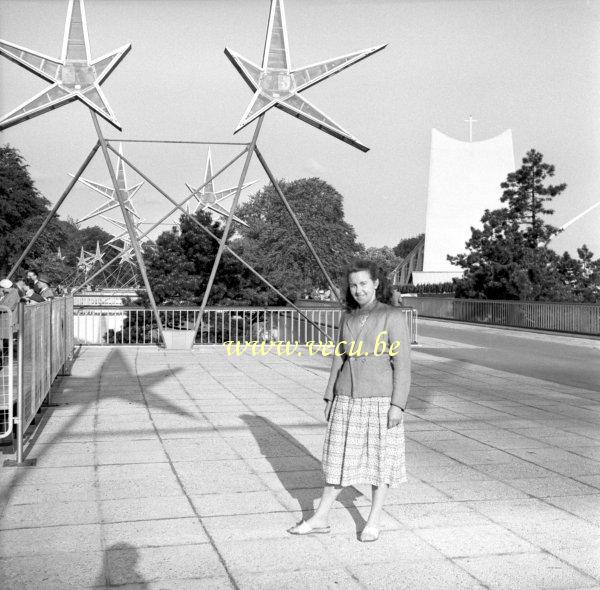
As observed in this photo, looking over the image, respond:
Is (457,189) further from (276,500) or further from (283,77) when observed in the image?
(276,500)

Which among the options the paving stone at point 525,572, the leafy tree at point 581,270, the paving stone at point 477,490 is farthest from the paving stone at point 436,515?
the leafy tree at point 581,270

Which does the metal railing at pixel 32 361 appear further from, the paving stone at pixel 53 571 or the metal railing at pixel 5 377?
the paving stone at pixel 53 571

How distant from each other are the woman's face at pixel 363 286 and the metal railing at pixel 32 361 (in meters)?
3.02

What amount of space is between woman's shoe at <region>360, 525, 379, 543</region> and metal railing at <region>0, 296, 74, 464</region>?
3.27m

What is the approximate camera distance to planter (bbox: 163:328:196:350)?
18.0 metres

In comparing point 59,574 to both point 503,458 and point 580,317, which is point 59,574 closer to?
point 503,458

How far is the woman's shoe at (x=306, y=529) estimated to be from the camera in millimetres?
4617

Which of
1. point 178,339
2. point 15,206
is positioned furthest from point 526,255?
point 15,206

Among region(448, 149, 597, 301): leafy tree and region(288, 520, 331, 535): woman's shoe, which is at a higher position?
region(448, 149, 597, 301): leafy tree

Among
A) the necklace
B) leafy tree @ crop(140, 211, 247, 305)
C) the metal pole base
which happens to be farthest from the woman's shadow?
leafy tree @ crop(140, 211, 247, 305)

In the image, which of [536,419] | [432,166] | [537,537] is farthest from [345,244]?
[537,537]

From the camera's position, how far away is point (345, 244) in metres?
66.2

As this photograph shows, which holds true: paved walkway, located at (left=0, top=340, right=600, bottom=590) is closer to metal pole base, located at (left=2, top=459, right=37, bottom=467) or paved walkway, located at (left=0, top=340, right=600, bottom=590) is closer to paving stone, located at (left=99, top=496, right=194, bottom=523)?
paving stone, located at (left=99, top=496, right=194, bottom=523)

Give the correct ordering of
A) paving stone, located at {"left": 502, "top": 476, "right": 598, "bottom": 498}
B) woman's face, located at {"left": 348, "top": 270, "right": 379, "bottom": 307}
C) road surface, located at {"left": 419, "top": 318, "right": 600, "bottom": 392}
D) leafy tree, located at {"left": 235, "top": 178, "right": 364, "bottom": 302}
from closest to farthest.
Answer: woman's face, located at {"left": 348, "top": 270, "right": 379, "bottom": 307} → paving stone, located at {"left": 502, "top": 476, "right": 598, "bottom": 498} → road surface, located at {"left": 419, "top": 318, "right": 600, "bottom": 392} → leafy tree, located at {"left": 235, "top": 178, "right": 364, "bottom": 302}
